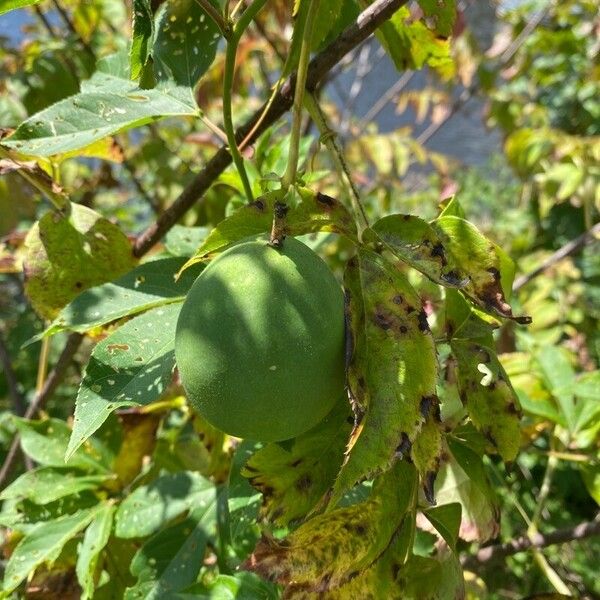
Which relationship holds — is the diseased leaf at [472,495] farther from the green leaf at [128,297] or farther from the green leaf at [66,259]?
the green leaf at [66,259]

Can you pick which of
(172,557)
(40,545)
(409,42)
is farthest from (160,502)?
(409,42)

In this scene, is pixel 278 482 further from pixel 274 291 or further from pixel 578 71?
pixel 578 71

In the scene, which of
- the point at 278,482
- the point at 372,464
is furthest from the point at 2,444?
the point at 372,464

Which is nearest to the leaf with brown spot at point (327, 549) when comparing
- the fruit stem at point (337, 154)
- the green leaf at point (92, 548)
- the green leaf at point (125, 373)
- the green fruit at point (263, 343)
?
the green fruit at point (263, 343)

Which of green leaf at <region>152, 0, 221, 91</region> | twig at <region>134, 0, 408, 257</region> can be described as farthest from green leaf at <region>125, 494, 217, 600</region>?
green leaf at <region>152, 0, 221, 91</region>

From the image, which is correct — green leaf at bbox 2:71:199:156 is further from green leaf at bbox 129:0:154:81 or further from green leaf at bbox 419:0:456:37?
green leaf at bbox 419:0:456:37

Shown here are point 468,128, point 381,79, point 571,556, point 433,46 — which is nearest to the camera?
point 433,46
